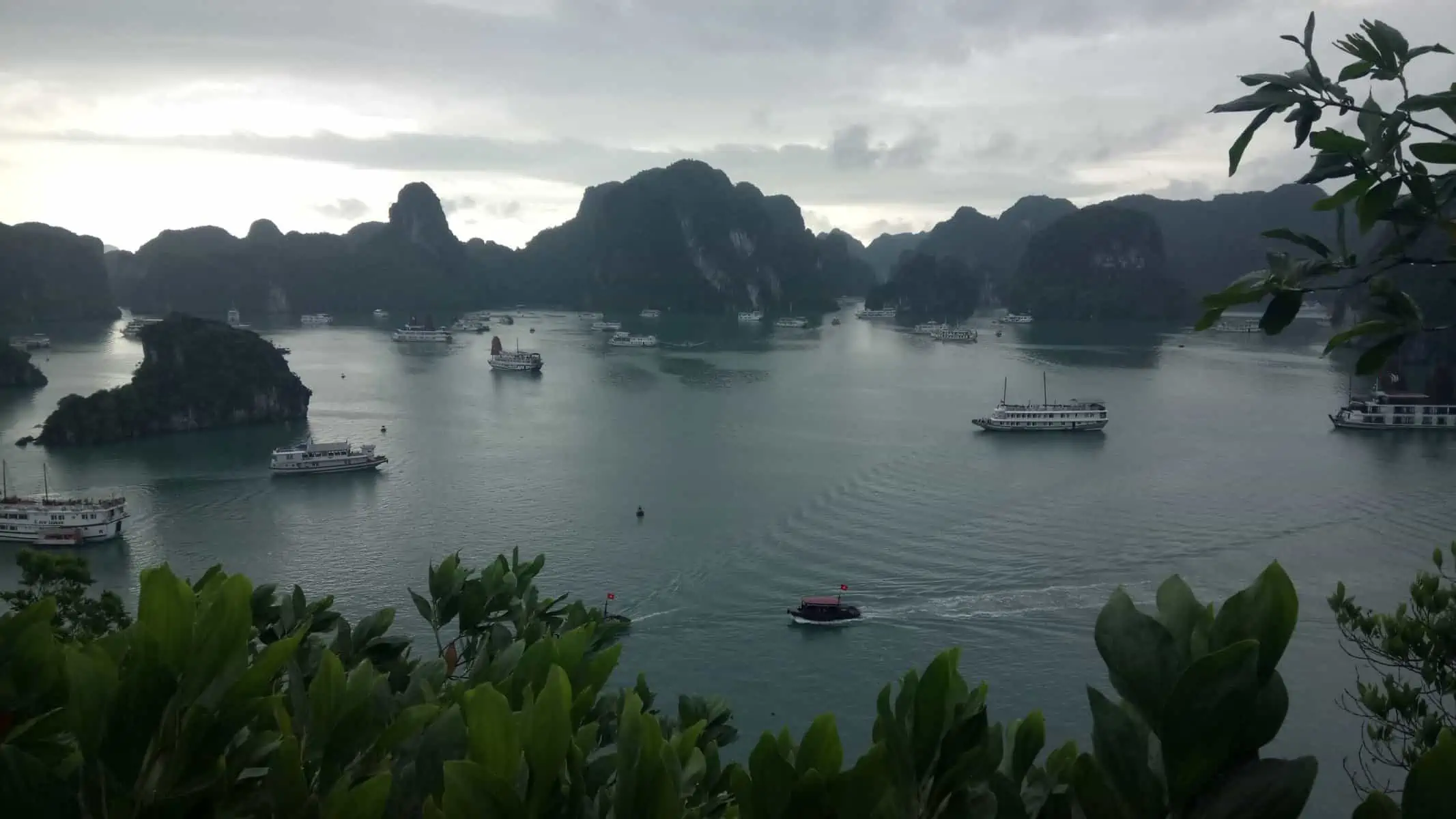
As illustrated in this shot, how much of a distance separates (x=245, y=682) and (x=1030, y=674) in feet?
37.4

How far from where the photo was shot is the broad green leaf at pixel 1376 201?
121cm

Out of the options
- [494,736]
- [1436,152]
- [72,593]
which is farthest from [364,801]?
[72,593]

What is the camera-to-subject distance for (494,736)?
910 millimetres

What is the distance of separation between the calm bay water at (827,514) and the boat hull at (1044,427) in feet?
1.77

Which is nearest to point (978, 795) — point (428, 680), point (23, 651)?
point (428, 680)

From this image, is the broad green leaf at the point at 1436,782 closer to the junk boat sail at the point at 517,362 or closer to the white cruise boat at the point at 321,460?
the white cruise boat at the point at 321,460

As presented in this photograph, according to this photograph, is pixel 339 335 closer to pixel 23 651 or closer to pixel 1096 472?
pixel 1096 472

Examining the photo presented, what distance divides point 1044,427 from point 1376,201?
25258mm

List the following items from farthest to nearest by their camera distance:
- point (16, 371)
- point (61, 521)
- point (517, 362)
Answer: point (517, 362)
point (16, 371)
point (61, 521)

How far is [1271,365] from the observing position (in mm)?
37094

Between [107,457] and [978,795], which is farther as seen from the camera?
[107,457]

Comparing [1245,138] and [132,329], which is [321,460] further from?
[132,329]

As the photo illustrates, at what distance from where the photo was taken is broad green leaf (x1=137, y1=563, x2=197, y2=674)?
0.95m

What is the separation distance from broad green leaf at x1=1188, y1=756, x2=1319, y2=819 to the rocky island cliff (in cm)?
2822
